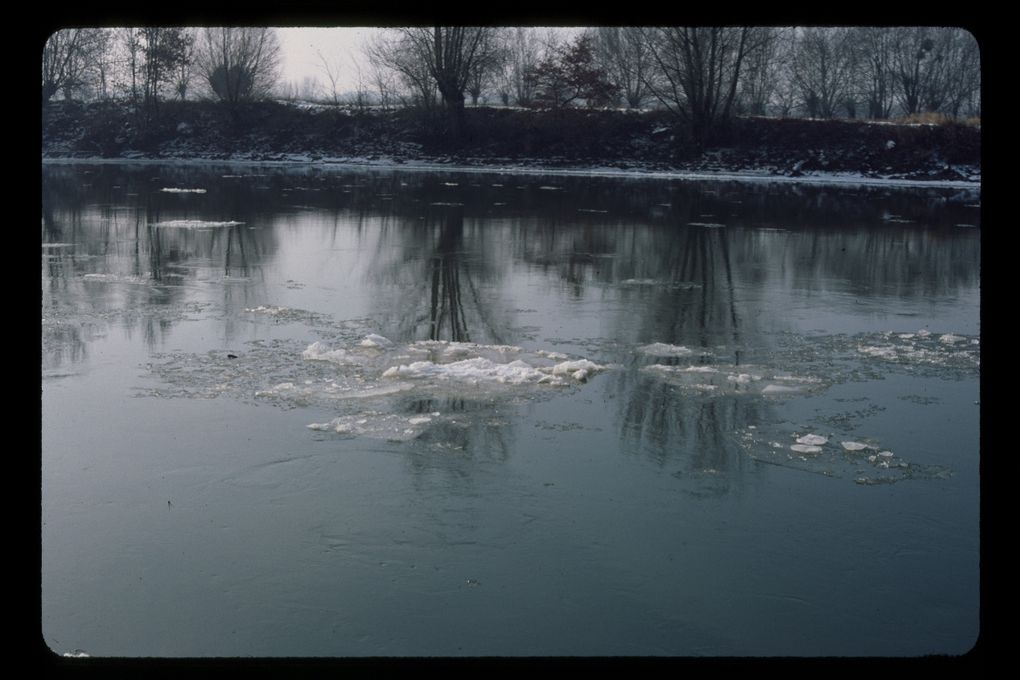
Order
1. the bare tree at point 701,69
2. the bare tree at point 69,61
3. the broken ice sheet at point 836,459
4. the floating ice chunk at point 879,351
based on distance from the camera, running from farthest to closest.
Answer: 1. the bare tree at point 69,61
2. the bare tree at point 701,69
3. the floating ice chunk at point 879,351
4. the broken ice sheet at point 836,459

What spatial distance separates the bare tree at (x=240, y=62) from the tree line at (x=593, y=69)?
7 cm

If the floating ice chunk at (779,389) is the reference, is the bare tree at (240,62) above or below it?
above

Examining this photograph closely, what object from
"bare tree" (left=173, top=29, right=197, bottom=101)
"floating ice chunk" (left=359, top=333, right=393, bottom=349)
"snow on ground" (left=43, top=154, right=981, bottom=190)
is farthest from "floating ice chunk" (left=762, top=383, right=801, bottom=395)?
"bare tree" (left=173, top=29, right=197, bottom=101)

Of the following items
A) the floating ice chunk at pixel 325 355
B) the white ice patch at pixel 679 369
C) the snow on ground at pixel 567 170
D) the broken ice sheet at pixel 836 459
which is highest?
the snow on ground at pixel 567 170

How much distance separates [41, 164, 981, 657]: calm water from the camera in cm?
454

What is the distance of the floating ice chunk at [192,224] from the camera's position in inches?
716

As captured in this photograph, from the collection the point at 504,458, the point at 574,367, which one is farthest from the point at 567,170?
the point at 504,458

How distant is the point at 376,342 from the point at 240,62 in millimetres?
45333

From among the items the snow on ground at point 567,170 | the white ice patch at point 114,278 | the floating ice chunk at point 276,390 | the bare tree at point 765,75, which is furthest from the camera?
the bare tree at point 765,75

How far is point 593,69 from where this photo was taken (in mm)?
49656

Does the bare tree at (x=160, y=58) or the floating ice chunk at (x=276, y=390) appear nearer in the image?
the floating ice chunk at (x=276, y=390)

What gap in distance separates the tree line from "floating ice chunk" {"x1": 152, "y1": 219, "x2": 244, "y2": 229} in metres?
25.0

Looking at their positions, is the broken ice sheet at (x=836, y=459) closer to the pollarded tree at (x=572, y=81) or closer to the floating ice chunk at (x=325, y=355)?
the floating ice chunk at (x=325, y=355)

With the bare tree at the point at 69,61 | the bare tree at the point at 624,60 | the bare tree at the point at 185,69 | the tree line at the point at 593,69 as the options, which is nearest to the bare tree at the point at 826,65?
the tree line at the point at 593,69
